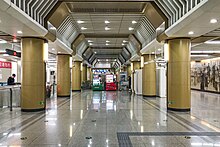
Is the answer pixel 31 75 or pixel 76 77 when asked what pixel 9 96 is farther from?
pixel 76 77

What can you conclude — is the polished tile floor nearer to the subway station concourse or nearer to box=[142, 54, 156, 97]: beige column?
the subway station concourse

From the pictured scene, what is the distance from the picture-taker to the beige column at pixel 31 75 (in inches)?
365

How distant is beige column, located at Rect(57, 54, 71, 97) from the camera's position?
16.3 m

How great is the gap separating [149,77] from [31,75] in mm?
9149

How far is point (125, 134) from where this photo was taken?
5480 millimetres

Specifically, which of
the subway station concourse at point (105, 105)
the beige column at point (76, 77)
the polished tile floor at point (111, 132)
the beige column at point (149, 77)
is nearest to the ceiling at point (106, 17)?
the subway station concourse at point (105, 105)

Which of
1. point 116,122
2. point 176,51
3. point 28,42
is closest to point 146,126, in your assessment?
point 116,122

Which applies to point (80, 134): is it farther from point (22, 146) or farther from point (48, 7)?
point (48, 7)

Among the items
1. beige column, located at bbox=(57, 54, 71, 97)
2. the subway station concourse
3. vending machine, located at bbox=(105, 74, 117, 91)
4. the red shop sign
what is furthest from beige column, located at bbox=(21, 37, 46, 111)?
vending machine, located at bbox=(105, 74, 117, 91)

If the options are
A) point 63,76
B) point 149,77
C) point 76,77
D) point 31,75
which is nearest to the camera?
point 31,75

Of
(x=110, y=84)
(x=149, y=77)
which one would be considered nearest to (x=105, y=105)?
(x=149, y=77)

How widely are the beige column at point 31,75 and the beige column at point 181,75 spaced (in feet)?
19.0

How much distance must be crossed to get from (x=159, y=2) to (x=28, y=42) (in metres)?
5.51

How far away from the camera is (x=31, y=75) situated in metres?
9.32
